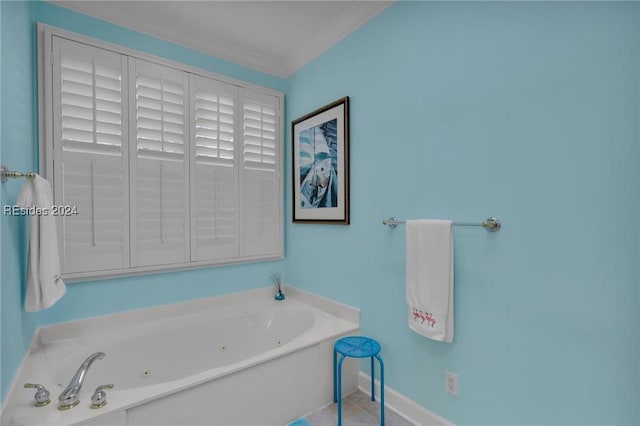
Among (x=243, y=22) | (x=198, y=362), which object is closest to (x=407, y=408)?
(x=198, y=362)

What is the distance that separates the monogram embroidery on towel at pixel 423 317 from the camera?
1.51 m

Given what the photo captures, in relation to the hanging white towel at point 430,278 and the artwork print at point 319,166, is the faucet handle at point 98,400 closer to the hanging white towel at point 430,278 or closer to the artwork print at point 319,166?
the hanging white towel at point 430,278

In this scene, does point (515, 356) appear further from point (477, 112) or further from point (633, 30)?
point (633, 30)

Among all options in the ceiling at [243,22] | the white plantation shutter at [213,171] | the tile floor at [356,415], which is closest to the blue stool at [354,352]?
the tile floor at [356,415]

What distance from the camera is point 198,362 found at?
2133 millimetres

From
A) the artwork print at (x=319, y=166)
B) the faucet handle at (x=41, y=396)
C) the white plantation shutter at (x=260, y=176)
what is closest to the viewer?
the faucet handle at (x=41, y=396)

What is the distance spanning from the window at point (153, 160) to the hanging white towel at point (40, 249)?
52 cm

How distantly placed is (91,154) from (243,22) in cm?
136

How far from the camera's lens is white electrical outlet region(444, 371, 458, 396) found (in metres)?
1.50

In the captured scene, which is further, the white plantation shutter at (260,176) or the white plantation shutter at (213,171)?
the white plantation shutter at (260,176)

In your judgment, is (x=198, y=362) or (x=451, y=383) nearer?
(x=451, y=383)

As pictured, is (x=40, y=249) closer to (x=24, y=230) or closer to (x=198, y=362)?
(x=24, y=230)

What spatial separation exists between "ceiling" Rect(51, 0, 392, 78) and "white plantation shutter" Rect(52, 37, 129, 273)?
299 millimetres

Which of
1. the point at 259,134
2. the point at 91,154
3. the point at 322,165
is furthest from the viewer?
the point at 259,134
